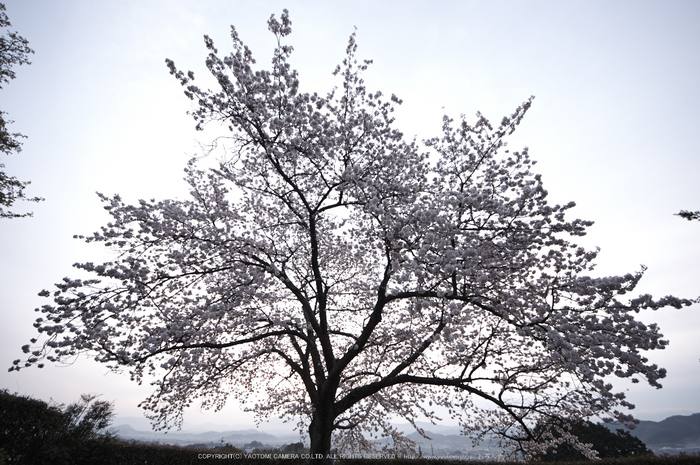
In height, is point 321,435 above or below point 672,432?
above

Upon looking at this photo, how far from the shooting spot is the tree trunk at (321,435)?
8008mm

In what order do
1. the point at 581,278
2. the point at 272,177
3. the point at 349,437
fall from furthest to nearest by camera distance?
the point at 349,437, the point at 272,177, the point at 581,278

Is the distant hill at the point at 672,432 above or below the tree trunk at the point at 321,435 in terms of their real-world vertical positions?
below

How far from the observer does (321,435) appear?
27.0 feet

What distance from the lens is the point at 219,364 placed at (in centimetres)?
1035

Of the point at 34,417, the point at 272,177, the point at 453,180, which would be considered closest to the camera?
the point at 34,417

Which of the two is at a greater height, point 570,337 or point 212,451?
point 570,337

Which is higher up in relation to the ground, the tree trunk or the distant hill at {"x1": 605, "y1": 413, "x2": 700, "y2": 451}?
the tree trunk

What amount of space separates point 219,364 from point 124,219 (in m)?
5.55

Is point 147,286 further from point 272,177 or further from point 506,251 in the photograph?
point 506,251

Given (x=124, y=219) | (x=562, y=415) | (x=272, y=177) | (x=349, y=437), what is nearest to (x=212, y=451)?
A: (x=349, y=437)

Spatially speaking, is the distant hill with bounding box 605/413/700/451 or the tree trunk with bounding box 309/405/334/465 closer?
the tree trunk with bounding box 309/405/334/465

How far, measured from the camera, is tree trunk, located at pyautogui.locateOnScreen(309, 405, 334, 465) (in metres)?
8.01

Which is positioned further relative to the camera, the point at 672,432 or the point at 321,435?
the point at 672,432
